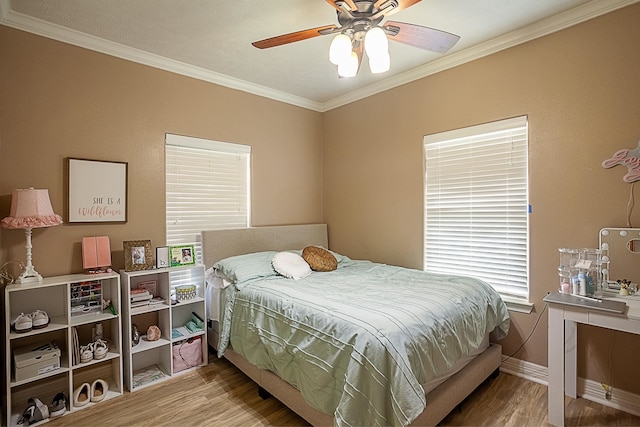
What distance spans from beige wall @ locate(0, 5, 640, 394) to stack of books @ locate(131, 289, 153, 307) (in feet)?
1.11

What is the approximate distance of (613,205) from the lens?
2.14 m

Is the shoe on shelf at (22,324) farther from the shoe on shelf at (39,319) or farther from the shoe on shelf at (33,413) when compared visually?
the shoe on shelf at (33,413)

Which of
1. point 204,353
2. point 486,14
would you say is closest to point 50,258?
point 204,353

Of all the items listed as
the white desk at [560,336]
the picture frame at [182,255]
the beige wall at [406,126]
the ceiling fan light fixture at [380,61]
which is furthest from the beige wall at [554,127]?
the picture frame at [182,255]

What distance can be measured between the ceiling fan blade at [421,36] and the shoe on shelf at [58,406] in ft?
10.4

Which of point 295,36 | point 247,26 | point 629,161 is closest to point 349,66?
point 295,36

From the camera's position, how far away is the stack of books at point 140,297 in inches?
98.0

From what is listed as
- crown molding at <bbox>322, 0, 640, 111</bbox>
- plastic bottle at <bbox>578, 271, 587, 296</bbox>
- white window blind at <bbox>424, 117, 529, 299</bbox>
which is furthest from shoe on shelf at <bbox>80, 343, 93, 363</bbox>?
crown molding at <bbox>322, 0, 640, 111</bbox>

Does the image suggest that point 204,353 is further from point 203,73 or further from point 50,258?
point 203,73

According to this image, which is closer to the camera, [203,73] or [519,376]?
[519,376]

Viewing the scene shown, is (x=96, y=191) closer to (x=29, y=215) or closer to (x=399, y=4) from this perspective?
(x=29, y=215)

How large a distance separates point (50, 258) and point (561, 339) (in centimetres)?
352

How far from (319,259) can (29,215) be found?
2199 millimetres

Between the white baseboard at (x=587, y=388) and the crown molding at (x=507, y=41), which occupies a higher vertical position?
the crown molding at (x=507, y=41)
